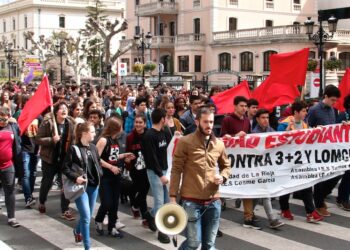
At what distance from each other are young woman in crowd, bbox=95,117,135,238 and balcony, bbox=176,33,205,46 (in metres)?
45.6

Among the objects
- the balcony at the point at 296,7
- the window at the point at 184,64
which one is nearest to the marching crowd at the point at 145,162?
the window at the point at 184,64

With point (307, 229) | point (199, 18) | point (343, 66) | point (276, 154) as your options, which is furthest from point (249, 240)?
point (199, 18)

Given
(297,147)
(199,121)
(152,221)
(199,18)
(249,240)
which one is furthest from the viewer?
(199,18)

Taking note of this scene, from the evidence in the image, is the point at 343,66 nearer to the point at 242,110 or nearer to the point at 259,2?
the point at 259,2

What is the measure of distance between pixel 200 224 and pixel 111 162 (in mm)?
2291

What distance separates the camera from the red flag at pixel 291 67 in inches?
409

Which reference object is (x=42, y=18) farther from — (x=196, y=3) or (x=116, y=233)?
(x=116, y=233)

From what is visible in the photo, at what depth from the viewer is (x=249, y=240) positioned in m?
7.67

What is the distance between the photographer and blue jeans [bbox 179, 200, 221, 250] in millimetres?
5723

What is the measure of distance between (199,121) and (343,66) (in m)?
43.1

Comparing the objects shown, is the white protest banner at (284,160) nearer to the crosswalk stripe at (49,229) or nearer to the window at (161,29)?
the crosswalk stripe at (49,229)

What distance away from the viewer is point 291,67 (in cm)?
1052

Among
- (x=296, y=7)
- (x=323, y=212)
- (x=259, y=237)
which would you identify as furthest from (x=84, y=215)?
(x=296, y=7)

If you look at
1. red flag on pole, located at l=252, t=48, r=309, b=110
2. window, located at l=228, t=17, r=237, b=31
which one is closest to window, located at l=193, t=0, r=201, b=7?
window, located at l=228, t=17, r=237, b=31
